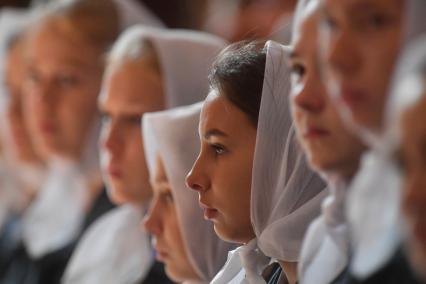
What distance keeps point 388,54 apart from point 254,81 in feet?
1.03

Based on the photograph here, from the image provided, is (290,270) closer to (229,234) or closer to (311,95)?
(229,234)

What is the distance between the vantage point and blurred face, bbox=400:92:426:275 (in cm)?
86

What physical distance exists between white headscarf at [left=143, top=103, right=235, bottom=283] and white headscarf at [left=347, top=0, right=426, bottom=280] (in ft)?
1.36

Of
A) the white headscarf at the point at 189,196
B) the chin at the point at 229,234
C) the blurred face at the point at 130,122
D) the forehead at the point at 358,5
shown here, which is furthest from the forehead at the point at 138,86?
the forehead at the point at 358,5

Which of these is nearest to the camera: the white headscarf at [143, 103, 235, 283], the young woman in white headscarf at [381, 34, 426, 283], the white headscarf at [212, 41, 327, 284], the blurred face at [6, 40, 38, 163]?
the young woman in white headscarf at [381, 34, 426, 283]

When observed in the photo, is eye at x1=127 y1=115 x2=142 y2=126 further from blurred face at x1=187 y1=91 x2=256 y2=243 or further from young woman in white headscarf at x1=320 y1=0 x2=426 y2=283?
young woman in white headscarf at x1=320 y1=0 x2=426 y2=283

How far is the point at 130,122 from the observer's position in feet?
5.43

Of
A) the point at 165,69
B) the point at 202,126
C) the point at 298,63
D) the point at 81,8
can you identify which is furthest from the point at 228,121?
the point at 81,8

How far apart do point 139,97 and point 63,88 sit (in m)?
0.46

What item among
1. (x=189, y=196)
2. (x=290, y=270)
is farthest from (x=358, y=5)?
(x=189, y=196)

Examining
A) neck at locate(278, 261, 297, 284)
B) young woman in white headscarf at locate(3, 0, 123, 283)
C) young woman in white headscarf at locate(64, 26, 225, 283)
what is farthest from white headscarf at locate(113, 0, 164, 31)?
neck at locate(278, 261, 297, 284)

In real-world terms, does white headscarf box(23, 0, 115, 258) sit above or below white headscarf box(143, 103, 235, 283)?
below

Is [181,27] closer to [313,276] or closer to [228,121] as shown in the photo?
[228,121]

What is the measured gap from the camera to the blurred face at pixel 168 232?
1411mm
